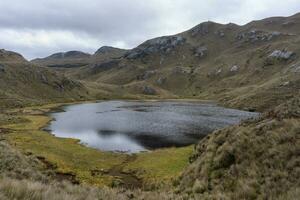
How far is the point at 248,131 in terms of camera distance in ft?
72.6

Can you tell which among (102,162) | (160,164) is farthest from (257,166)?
(102,162)

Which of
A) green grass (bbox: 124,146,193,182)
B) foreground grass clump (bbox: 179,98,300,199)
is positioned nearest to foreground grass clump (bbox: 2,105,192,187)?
green grass (bbox: 124,146,193,182)

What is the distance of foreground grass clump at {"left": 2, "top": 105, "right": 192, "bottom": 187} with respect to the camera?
3531cm

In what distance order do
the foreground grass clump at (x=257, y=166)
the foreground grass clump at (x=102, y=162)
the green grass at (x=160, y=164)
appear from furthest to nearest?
the green grass at (x=160, y=164) → the foreground grass clump at (x=102, y=162) → the foreground grass clump at (x=257, y=166)

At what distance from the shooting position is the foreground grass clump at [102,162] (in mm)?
35312

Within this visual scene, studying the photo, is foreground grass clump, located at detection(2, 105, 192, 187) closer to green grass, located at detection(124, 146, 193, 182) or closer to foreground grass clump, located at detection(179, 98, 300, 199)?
green grass, located at detection(124, 146, 193, 182)

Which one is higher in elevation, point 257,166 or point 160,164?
point 257,166

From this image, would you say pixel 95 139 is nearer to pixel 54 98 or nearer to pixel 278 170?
pixel 278 170

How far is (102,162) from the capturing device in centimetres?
4347

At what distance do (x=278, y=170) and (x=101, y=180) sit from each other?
2145cm

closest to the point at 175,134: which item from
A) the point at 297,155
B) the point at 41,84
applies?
the point at 297,155

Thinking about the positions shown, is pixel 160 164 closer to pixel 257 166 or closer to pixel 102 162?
A: pixel 102 162

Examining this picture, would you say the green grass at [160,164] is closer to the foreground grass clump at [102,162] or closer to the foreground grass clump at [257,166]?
the foreground grass clump at [102,162]

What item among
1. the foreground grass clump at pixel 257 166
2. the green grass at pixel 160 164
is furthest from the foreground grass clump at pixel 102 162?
the foreground grass clump at pixel 257 166
